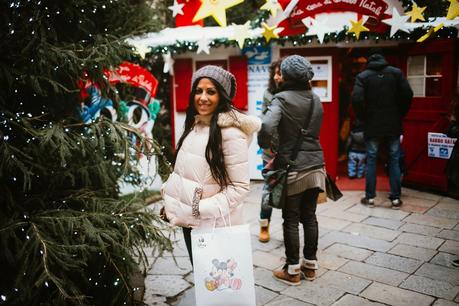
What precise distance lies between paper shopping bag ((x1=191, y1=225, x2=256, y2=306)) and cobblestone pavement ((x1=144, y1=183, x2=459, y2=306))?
1003 millimetres

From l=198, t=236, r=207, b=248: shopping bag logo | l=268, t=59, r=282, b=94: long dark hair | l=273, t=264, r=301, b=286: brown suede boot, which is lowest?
l=273, t=264, r=301, b=286: brown suede boot

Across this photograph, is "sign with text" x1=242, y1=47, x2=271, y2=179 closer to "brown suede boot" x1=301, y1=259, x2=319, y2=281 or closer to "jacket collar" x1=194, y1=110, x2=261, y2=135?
"brown suede boot" x1=301, y1=259, x2=319, y2=281

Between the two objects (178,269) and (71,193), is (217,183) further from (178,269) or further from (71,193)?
(178,269)

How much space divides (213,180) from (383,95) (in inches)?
163

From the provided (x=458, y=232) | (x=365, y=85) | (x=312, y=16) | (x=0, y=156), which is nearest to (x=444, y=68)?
(x=365, y=85)

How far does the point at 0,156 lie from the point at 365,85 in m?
5.03

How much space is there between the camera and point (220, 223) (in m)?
2.78

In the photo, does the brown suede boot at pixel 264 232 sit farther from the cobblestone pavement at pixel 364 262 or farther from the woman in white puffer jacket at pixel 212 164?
the woman in white puffer jacket at pixel 212 164

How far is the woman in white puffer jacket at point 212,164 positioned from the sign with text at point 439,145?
4799 millimetres

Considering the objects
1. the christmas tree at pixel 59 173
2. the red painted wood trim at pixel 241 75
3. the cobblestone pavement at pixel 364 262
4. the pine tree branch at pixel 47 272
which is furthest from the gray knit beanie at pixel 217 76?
the red painted wood trim at pixel 241 75

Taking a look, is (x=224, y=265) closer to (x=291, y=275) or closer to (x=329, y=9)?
(x=291, y=275)

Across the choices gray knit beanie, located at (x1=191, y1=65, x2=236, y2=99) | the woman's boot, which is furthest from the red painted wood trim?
gray knit beanie, located at (x1=191, y1=65, x2=236, y2=99)

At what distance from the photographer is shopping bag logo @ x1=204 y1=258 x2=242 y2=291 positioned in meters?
2.53

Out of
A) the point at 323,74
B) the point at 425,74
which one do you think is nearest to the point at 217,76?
the point at 323,74
